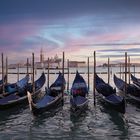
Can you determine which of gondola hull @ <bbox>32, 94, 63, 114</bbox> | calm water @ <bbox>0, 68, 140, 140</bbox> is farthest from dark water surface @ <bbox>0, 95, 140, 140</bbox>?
gondola hull @ <bbox>32, 94, 63, 114</bbox>

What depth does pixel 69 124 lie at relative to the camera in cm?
1355

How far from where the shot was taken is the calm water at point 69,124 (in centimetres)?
1172

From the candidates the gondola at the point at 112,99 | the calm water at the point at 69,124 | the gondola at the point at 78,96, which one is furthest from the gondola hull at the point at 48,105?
the gondola at the point at 112,99

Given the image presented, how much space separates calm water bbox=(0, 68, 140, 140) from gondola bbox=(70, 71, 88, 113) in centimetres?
41

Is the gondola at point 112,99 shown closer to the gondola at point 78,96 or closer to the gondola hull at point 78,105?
the gondola at point 78,96

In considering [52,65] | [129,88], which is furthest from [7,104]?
[52,65]

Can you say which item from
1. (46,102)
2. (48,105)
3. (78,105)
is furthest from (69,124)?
(46,102)

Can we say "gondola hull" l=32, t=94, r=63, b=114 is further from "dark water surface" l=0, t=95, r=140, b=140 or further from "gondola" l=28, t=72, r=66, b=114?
"dark water surface" l=0, t=95, r=140, b=140

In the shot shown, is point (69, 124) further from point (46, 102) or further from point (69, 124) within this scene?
point (46, 102)

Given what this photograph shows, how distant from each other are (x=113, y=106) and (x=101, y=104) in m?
3.43

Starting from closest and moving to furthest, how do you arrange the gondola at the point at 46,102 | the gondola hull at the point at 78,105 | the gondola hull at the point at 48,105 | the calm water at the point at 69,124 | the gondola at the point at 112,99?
the calm water at the point at 69,124
the gondola at the point at 46,102
the gondola hull at the point at 48,105
the gondola at the point at 112,99
the gondola hull at the point at 78,105

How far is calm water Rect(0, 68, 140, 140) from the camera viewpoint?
11720mm

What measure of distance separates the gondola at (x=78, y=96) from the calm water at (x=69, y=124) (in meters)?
0.41

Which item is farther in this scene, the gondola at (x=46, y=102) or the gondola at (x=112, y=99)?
the gondola at (x=112, y=99)
